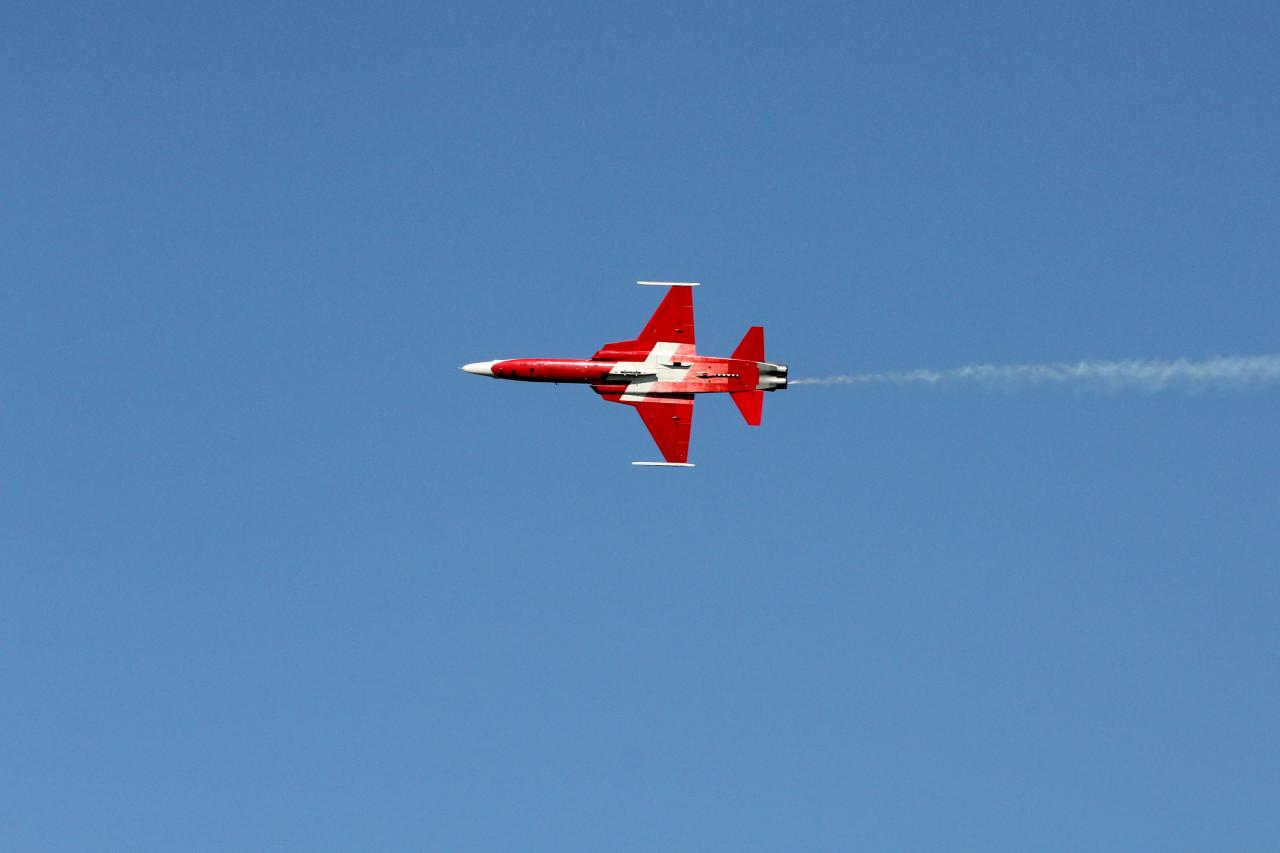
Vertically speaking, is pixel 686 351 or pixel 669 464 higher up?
pixel 686 351

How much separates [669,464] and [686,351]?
828 centimetres

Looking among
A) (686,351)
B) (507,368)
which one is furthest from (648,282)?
(507,368)

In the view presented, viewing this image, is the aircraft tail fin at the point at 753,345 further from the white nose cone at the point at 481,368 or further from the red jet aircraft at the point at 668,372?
the white nose cone at the point at 481,368

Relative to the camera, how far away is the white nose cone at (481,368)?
91.8m

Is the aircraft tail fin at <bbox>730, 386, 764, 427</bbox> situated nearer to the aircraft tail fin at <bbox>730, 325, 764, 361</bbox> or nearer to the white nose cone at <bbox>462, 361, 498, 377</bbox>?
the aircraft tail fin at <bbox>730, 325, 764, 361</bbox>

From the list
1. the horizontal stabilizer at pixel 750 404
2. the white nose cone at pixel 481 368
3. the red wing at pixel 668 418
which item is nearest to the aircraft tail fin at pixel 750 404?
the horizontal stabilizer at pixel 750 404

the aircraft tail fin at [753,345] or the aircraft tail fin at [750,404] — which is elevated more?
the aircraft tail fin at [753,345]

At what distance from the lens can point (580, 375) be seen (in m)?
90.6

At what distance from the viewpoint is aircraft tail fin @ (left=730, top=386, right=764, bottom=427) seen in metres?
88.5

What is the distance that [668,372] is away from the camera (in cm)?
9050

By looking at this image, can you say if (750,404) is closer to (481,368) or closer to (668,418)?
(668,418)

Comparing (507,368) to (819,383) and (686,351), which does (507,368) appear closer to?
(686,351)

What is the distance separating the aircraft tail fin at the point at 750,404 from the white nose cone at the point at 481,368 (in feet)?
57.1

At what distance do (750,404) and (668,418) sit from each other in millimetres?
5973
